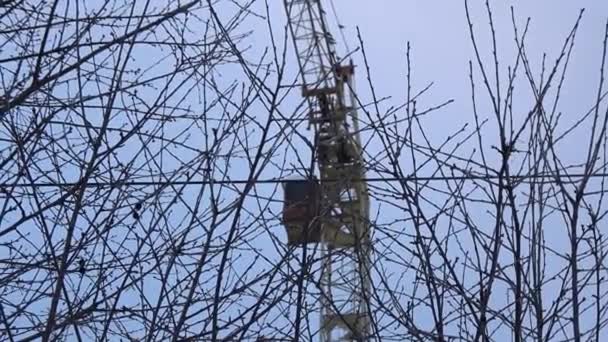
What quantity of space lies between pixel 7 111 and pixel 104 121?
579mm

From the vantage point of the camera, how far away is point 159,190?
4.42m

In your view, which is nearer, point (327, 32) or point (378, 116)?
point (378, 116)

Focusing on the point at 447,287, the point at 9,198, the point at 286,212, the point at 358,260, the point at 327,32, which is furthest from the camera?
the point at 327,32

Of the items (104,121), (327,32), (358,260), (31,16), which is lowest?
(358,260)

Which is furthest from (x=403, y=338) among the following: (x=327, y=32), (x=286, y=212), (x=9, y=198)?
(x=327, y=32)

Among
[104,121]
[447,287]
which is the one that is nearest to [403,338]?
[447,287]

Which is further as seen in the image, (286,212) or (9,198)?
(286,212)

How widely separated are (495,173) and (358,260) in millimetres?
599

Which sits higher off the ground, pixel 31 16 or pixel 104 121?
pixel 31 16

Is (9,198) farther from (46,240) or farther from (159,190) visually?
(159,190)

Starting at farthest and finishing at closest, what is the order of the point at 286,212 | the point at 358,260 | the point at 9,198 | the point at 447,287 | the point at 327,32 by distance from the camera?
the point at 327,32, the point at 286,212, the point at 9,198, the point at 358,260, the point at 447,287

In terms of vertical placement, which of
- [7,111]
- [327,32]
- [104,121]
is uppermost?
[327,32]

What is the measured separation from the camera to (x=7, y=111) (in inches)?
174

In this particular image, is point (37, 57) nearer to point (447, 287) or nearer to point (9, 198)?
point (9, 198)
